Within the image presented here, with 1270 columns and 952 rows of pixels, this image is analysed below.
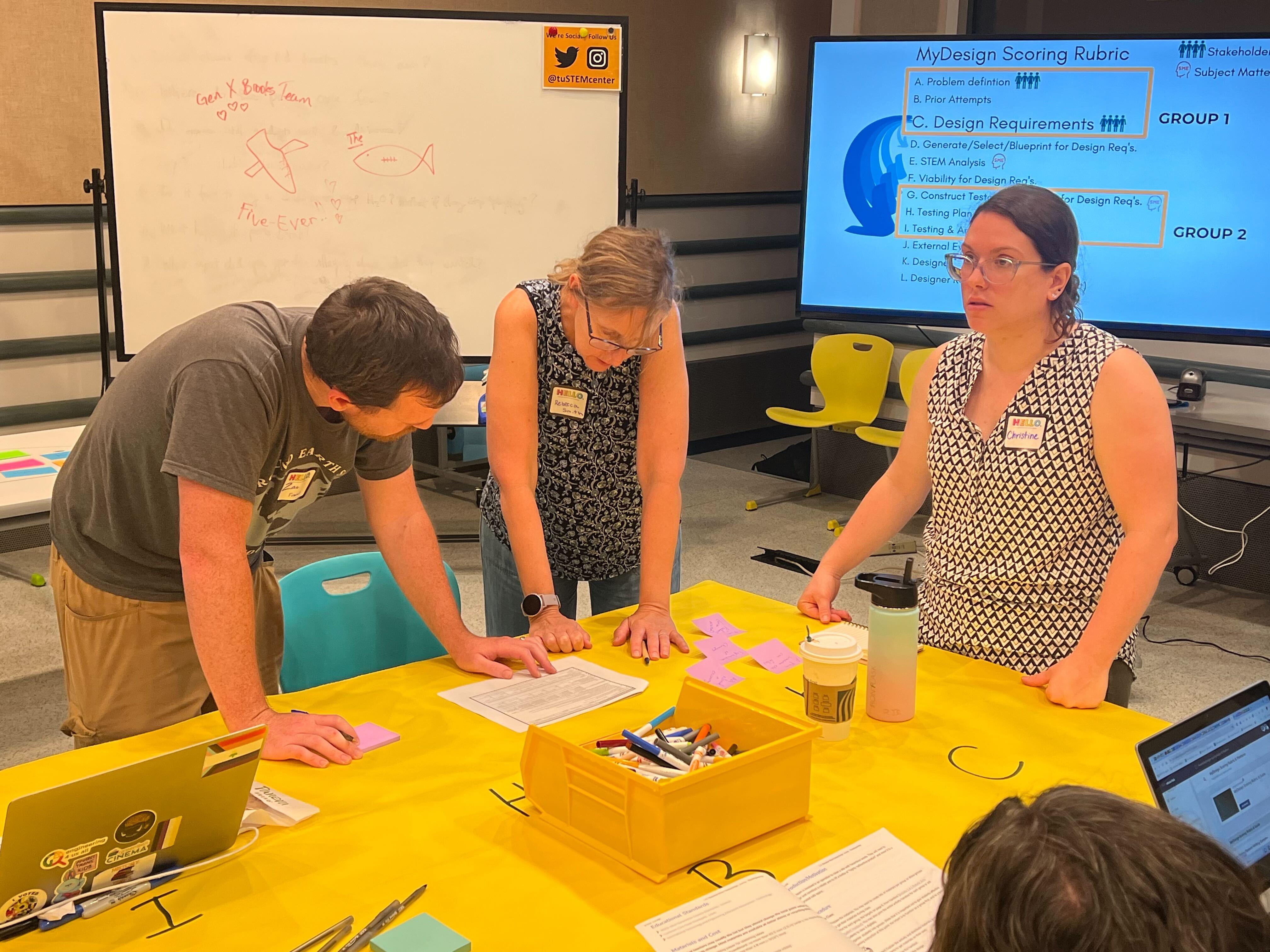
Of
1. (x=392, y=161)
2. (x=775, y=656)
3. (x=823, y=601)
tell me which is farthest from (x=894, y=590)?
(x=392, y=161)

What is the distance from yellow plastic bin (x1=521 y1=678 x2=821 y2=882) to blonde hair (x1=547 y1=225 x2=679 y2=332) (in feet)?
2.43

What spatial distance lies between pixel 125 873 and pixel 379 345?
703 mm

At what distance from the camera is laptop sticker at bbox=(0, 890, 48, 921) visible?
3.89 ft

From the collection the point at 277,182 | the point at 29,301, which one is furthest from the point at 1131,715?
the point at 29,301

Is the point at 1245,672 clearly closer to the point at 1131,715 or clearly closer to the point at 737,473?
the point at 1131,715

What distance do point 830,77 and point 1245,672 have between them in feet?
9.42

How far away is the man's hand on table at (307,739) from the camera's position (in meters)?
1.57

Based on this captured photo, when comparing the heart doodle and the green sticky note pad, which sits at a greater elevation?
the green sticky note pad

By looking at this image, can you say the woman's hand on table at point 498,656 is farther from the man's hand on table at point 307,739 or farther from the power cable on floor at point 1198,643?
the power cable on floor at point 1198,643

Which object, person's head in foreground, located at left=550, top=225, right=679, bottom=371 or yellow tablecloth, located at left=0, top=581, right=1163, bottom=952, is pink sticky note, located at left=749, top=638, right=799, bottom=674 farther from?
person's head in foreground, located at left=550, top=225, right=679, bottom=371

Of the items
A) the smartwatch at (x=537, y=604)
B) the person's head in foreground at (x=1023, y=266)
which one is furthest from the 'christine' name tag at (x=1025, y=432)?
the smartwatch at (x=537, y=604)

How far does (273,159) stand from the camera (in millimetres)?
4035

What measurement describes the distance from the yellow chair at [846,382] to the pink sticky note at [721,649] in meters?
3.60

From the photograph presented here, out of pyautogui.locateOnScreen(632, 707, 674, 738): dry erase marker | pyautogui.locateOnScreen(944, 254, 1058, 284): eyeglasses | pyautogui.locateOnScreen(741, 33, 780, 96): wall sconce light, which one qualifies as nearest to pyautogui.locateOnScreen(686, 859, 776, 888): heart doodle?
pyautogui.locateOnScreen(632, 707, 674, 738): dry erase marker
